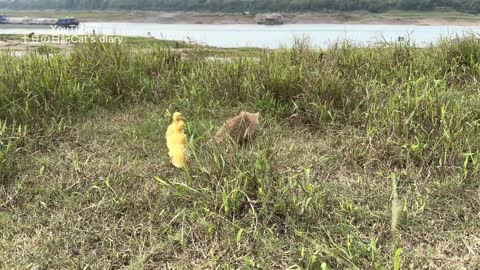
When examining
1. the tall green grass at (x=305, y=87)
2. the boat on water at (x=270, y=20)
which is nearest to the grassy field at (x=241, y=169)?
the tall green grass at (x=305, y=87)

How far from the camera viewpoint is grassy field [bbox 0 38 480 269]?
138 cm

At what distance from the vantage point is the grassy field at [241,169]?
138 cm

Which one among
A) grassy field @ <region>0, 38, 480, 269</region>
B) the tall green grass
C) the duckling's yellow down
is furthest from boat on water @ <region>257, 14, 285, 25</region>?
the duckling's yellow down

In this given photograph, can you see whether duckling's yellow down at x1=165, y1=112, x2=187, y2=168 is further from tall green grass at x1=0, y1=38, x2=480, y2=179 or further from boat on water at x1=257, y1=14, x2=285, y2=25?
boat on water at x1=257, y1=14, x2=285, y2=25

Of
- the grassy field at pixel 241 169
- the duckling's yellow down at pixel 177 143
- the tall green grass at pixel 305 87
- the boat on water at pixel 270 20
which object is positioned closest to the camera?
the grassy field at pixel 241 169

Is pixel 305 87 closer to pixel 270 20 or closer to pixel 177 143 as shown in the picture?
pixel 177 143

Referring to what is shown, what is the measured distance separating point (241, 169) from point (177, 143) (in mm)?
352

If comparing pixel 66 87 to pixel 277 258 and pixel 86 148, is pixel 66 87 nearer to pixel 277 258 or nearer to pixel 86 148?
pixel 86 148

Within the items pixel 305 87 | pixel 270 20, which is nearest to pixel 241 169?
pixel 305 87

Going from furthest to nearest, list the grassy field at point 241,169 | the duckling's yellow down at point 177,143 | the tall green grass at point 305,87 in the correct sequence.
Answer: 1. the tall green grass at point 305,87
2. the duckling's yellow down at point 177,143
3. the grassy field at point 241,169

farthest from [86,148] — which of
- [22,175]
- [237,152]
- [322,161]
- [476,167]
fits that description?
[476,167]

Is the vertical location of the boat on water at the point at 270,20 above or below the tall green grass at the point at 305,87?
above

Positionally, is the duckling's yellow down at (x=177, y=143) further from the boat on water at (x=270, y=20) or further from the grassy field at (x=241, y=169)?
the boat on water at (x=270, y=20)

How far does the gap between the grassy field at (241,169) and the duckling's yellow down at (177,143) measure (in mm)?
58
